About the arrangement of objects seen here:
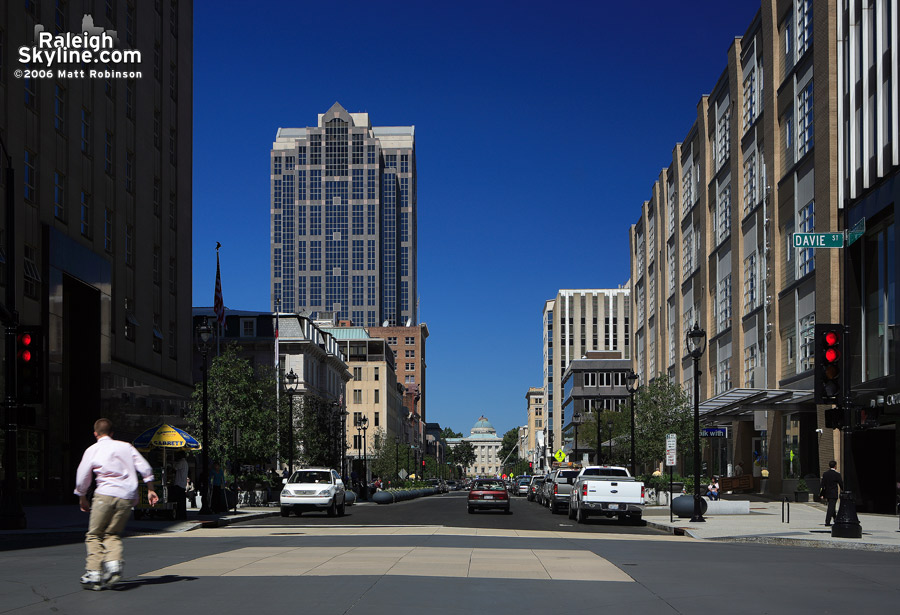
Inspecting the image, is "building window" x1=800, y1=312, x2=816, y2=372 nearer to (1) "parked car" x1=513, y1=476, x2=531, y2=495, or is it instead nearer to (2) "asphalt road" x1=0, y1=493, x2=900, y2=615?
(2) "asphalt road" x1=0, y1=493, x2=900, y2=615

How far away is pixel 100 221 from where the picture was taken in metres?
46.3

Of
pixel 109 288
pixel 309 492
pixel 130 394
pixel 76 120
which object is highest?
pixel 76 120

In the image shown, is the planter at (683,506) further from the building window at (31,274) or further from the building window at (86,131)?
the building window at (86,131)

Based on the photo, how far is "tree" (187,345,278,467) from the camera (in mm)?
52781

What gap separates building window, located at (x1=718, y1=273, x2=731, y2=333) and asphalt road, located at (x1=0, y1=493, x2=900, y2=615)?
4053cm

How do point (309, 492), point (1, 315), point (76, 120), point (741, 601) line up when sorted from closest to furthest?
point (741, 601) → point (1, 315) → point (309, 492) → point (76, 120)

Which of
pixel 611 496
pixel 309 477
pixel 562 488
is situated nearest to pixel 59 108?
pixel 309 477

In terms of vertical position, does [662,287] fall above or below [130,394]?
above

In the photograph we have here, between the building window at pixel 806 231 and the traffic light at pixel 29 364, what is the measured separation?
3277 cm

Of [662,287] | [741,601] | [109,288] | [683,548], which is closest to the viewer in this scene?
[741,601]

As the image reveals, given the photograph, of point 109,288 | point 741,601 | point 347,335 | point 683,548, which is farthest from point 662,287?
point 347,335

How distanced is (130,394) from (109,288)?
616 cm

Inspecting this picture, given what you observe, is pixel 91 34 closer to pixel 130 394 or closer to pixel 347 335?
pixel 130 394

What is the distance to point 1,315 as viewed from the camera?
23.5 m
